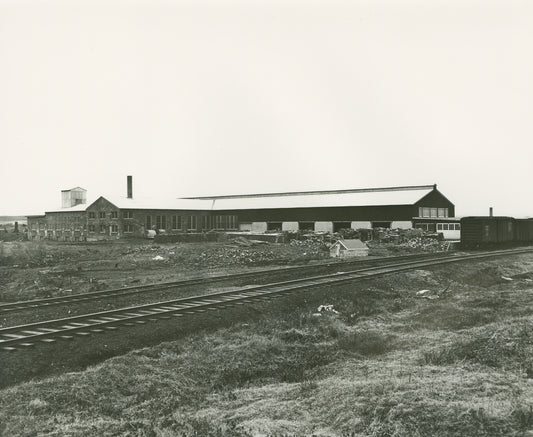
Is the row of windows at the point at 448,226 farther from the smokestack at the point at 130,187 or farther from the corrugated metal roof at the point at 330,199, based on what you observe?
the smokestack at the point at 130,187

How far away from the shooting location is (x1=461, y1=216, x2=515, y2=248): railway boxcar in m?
37.2

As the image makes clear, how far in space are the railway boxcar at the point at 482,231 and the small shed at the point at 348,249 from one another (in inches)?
390

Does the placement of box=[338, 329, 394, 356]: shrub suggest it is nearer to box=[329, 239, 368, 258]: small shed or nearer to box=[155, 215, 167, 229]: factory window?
box=[329, 239, 368, 258]: small shed

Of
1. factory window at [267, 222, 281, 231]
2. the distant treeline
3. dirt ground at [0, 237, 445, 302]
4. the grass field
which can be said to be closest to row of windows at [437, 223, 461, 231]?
dirt ground at [0, 237, 445, 302]

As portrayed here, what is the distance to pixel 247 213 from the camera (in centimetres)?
6284

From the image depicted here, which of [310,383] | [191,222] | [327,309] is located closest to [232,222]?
[191,222]

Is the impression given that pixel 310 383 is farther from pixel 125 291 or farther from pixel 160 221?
pixel 160 221

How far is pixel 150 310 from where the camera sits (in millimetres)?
14016

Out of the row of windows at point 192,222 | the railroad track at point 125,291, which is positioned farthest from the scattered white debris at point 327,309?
the row of windows at point 192,222

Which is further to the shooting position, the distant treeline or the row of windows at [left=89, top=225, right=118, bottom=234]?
the distant treeline

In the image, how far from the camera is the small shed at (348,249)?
32594 millimetres

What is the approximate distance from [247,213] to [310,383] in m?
54.7

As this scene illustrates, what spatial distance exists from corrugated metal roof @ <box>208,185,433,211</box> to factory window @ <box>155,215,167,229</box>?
30.3 ft

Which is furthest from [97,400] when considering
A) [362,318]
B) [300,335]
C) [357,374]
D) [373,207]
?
[373,207]
